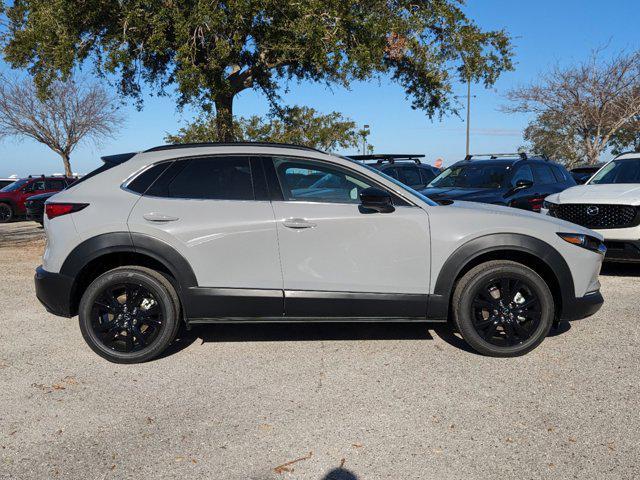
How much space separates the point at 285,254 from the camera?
171 inches

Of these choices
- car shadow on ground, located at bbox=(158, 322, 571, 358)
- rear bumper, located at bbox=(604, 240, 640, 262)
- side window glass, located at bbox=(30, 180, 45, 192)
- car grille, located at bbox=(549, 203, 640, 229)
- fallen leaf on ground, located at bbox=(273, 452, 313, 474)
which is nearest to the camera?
A: fallen leaf on ground, located at bbox=(273, 452, 313, 474)

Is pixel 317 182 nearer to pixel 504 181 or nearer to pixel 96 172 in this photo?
pixel 96 172

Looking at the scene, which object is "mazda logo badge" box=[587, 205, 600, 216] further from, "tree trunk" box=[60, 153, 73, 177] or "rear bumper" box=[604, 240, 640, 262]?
"tree trunk" box=[60, 153, 73, 177]

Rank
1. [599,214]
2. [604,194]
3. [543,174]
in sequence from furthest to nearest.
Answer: [543,174]
[604,194]
[599,214]

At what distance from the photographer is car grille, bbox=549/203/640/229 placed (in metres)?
7.13

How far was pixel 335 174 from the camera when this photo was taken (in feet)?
14.9

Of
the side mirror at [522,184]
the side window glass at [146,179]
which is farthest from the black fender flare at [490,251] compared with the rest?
the side mirror at [522,184]

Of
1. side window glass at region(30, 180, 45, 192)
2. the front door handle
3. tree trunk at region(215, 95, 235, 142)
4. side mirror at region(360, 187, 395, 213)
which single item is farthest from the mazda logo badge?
side window glass at region(30, 180, 45, 192)

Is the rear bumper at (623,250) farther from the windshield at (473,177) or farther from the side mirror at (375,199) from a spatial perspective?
the side mirror at (375,199)

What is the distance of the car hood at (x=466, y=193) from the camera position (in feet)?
27.8

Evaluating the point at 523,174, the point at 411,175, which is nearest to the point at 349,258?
the point at 523,174

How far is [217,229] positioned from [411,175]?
35.6 ft

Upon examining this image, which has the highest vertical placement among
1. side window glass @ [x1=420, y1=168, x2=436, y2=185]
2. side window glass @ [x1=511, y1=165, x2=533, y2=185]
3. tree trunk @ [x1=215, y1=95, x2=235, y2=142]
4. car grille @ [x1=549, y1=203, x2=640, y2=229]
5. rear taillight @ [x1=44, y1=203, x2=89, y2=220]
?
tree trunk @ [x1=215, y1=95, x2=235, y2=142]

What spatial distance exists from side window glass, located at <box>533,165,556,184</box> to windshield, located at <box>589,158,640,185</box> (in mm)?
979
